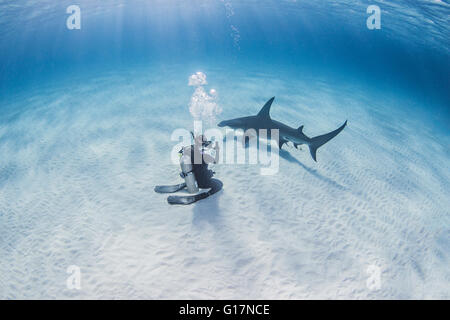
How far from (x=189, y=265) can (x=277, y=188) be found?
10.8 feet

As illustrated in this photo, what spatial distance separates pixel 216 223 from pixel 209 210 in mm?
446

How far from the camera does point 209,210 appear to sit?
211 inches

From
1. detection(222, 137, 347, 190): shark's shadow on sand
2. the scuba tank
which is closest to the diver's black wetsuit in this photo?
the scuba tank

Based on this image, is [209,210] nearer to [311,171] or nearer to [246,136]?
[246,136]

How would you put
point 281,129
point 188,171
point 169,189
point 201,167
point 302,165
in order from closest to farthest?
point 188,171
point 201,167
point 169,189
point 281,129
point 302,165

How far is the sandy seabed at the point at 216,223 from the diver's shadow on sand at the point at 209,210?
0.11 ft

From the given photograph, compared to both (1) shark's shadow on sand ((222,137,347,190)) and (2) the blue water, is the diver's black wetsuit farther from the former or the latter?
(1) shark's shadow on sand ((222,137,347,190))

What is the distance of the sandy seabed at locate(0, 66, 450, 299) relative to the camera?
13.0ft

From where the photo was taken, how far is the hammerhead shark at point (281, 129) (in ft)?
22.7

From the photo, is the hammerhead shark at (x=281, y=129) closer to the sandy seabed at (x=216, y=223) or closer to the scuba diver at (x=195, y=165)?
the sandy seabed at (x=216, y=223)

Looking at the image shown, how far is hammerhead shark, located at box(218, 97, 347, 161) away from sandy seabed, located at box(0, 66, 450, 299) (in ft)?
2.83

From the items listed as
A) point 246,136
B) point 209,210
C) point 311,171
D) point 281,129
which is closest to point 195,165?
point 209,210

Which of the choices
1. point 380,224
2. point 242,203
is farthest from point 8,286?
point 380,224

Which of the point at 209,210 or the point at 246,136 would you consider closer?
the point at 209,210
